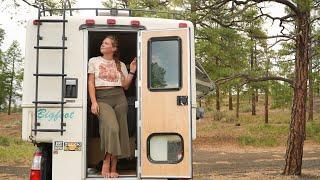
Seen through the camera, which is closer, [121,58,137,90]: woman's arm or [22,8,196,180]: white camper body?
[22,8,196,180]: white camper body

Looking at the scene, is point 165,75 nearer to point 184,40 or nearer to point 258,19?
point 184,40

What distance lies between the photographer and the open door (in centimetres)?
621

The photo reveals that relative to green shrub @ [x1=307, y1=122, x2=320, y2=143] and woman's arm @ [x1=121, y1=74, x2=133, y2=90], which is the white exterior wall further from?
green shrub @ [x1=307, y1=122, x2=320, y2=143]

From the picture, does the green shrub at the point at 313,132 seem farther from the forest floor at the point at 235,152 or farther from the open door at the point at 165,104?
the open door at the point at 165,104

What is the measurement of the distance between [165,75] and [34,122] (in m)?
1.76

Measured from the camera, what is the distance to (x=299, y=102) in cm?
1298

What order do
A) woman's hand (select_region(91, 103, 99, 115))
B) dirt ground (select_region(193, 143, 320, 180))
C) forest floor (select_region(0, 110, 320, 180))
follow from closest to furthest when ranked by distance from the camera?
woman's hand (select_region(91, 103, 99, 115))
dirt ground (select_region(193, 143, 320, 180))
forest floor (select_region(0, 110, 320, 180))

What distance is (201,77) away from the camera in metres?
9.09

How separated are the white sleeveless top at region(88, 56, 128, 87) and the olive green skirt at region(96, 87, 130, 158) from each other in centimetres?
12

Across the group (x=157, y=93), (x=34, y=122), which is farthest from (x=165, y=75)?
(x=34, y=122)

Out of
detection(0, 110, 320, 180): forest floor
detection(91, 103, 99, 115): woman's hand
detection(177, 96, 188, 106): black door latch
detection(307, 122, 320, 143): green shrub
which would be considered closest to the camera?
detection(177, 96, 188, 106): black door latch

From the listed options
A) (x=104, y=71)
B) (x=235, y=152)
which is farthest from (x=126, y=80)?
(x=235, y=152)

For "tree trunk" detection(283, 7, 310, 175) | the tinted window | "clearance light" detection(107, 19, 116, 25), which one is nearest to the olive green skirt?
the tinted window

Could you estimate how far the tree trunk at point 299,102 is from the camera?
42.5ft
